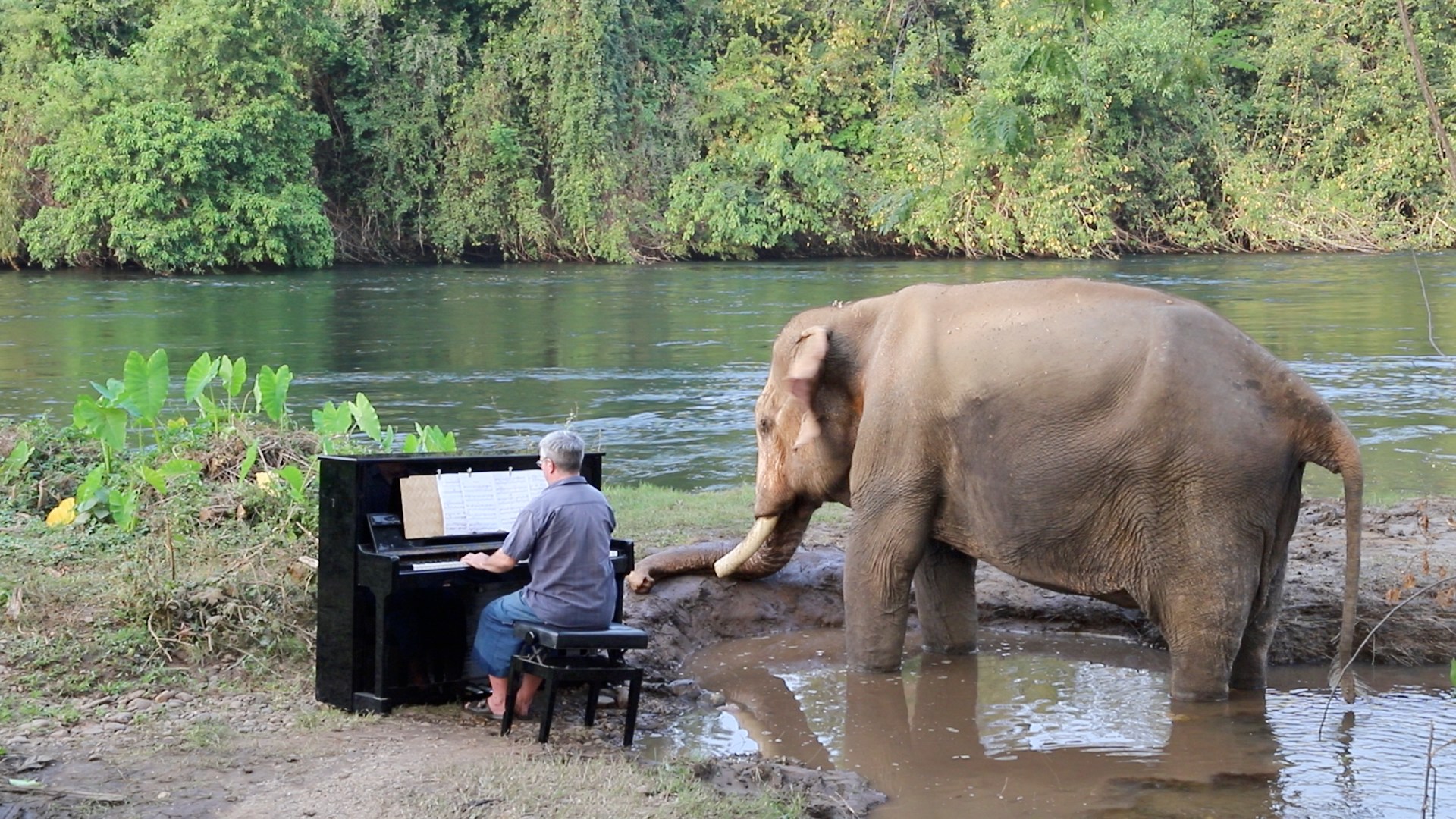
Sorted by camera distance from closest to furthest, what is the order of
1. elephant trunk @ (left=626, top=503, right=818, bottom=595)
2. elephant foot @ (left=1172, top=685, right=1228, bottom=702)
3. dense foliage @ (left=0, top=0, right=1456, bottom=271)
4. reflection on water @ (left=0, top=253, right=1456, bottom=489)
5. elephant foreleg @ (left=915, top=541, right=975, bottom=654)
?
elephant foot @ (left=1172, top=685, right=1228, bottom=702) < elephant foreleg @ (left=915, top=541, right=975, bottom=654) < elephant trunk @ (left=626, top=503, right=818, bottom=595) < reflection on water @ (left=0, top=253, right=1456, bottom=489) < dense foliage @ (left=0, top=0, right=1456, bottom=271)

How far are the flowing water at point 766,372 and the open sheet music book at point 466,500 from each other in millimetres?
1250

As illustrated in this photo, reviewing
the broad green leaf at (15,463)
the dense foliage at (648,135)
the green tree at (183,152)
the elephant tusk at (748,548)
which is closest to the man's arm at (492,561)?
the elephant tusk at (748,548)

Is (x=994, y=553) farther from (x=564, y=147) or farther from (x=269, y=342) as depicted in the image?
(x=564, y=147)

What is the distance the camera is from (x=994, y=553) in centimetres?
734

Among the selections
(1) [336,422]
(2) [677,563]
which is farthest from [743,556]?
(1) [336,422]

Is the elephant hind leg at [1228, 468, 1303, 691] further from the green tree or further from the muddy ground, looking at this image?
the green tree

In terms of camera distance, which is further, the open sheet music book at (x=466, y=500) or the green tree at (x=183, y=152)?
the green tree at (x=183, y=152)

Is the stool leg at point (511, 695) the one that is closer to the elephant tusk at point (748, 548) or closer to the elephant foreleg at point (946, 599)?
the elephant tusk at point (748, 548)

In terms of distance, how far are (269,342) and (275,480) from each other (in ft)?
58.2

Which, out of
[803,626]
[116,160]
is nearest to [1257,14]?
[116,160]

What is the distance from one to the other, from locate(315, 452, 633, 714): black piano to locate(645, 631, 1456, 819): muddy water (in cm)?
113

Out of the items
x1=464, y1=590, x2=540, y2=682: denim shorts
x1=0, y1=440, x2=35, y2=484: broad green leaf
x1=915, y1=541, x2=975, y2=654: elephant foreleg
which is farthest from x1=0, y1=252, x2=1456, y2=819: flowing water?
x1=0, y1=440, x2=35, y2=484: broad green leaf

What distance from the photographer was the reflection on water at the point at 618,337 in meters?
17.7

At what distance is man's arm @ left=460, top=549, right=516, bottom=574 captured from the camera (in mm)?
6336
